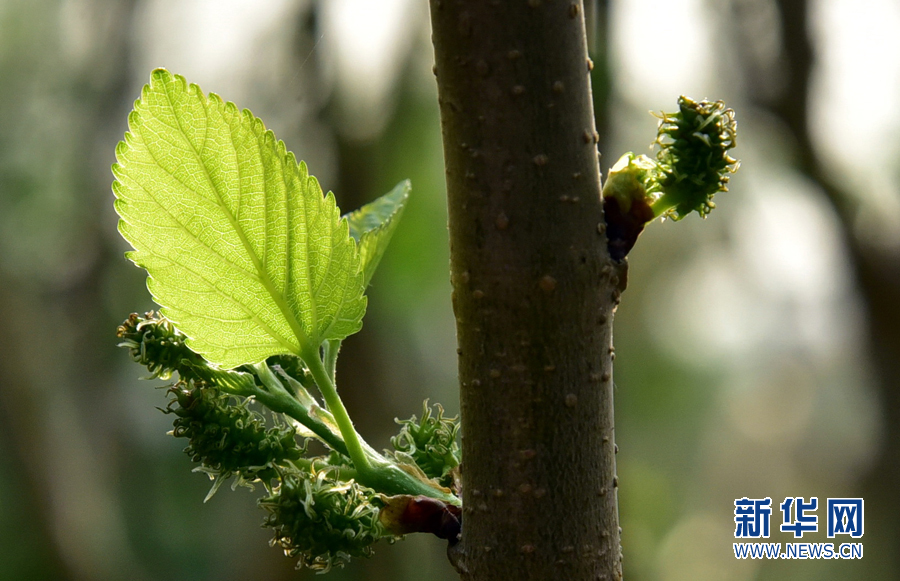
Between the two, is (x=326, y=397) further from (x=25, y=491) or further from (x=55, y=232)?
(x=55, y=232)

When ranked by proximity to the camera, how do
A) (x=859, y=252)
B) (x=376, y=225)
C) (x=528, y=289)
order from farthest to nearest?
(x=859, y=252) < (x=376, y=225) < (x=528, y=289)

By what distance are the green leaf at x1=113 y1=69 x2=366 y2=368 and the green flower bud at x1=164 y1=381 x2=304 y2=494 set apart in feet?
0.08

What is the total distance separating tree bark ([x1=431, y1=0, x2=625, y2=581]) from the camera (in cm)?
24

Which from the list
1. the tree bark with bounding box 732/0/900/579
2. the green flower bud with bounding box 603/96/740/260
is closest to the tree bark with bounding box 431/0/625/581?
the green flower bud with bounding box 603/96/740/260

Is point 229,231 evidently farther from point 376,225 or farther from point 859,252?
point 859,252

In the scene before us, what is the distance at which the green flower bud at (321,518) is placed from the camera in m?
0.28

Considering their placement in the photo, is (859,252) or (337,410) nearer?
(337,410)

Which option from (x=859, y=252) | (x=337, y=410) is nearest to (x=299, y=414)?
(x=337, y=410)

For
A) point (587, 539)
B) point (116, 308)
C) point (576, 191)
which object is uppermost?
point (116, 308)

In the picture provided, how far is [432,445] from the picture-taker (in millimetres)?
348

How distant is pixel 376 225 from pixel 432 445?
12cm

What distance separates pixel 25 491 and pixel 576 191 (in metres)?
3.28

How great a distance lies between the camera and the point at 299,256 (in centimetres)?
27

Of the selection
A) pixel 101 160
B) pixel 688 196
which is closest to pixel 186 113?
pixel 688 196
